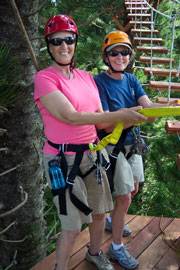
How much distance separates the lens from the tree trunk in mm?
2543

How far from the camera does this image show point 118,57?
2414mm

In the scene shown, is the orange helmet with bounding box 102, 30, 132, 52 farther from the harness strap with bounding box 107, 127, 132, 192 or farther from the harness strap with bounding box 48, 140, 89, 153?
the harness strap with bounding box 48, 140, 89, 153

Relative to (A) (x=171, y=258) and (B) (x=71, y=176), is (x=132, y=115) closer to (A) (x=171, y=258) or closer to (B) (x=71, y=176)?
(B) (x=71, y=176)

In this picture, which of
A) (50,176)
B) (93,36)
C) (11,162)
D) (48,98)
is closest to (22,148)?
(11,162)

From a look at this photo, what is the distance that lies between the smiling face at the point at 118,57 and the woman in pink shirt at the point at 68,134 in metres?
0.25

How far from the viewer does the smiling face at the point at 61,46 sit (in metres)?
2.04

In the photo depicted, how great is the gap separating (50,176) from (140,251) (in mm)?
1063

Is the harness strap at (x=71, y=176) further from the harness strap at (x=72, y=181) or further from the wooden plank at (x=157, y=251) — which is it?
the wooden plank at (x=157, y=251)

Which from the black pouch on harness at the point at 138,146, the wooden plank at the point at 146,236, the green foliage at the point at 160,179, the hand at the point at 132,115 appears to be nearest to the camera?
the hand at the point at 132,115

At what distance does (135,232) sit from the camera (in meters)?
3.06

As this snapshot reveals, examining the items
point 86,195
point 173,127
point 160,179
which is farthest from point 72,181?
point 160,179

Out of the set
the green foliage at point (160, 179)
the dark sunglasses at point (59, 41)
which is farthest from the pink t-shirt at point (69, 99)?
the green foliage at point (160, 179)

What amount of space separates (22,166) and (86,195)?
0.75 meters

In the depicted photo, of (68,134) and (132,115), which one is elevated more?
(132,115)
